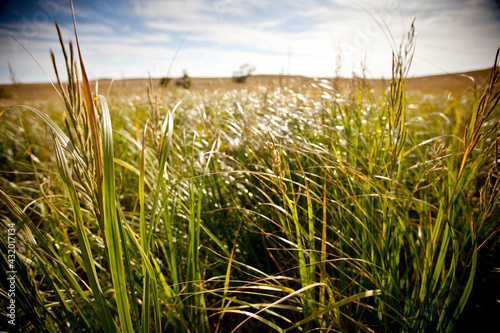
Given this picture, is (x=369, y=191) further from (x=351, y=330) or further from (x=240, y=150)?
(x=240, y=150)

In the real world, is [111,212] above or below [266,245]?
above

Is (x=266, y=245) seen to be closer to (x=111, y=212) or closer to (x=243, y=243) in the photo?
(x=243, y=243)

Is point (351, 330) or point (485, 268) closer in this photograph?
point (351, 330)

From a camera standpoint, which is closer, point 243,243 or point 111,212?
point 111,212

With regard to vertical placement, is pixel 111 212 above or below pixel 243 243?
above

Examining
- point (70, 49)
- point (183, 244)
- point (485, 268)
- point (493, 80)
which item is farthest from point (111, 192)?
point (485, 268)

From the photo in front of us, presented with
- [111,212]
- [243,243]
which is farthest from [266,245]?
[111,212]

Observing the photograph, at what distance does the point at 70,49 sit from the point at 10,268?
28.7 inches

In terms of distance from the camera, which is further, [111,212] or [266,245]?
[266,245]

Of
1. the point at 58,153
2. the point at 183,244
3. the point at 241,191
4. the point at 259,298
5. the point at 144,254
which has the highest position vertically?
the point at 58,153

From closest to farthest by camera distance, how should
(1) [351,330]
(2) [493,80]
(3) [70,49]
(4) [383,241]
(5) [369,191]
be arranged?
(3) [70,49]
(2) [493,80]
(4) [383,241]
(1) [351,330]
(5) [369,191]

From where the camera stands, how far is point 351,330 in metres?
0.94

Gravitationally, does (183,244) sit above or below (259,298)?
above

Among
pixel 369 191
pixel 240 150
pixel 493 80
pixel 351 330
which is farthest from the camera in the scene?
pixel 240 150
